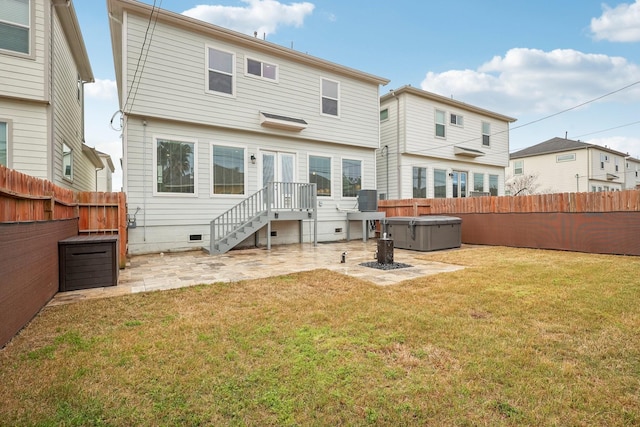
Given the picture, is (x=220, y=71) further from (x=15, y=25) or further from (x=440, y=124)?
(x=440, y=124)

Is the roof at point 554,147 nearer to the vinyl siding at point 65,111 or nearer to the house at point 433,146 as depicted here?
the house at point 433,146

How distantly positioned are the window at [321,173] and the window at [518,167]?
22.3m

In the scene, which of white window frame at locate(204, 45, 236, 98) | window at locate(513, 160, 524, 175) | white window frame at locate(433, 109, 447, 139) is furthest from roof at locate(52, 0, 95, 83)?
window at locate(513, 160, 524, 175)

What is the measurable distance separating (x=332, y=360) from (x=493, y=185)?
683 inches

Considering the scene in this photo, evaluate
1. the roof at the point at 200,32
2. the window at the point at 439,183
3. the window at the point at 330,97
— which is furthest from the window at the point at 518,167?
the window at the point at 330,97

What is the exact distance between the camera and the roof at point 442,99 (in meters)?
13.0

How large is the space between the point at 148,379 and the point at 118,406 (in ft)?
0.93

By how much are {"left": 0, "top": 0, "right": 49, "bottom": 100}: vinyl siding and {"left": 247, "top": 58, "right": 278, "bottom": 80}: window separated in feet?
15.4

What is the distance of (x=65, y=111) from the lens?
8516 mm

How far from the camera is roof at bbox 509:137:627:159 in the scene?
2312 cm

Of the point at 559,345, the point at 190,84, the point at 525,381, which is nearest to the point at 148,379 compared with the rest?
the point at 525,381

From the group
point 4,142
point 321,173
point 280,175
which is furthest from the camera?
point 321,173

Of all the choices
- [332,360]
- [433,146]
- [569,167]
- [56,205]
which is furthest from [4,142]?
[569,167]

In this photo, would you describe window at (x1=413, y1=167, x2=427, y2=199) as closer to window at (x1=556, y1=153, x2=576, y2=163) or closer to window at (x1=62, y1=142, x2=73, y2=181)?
window at (x1=62, y1=142, x2=73, y2=181)
